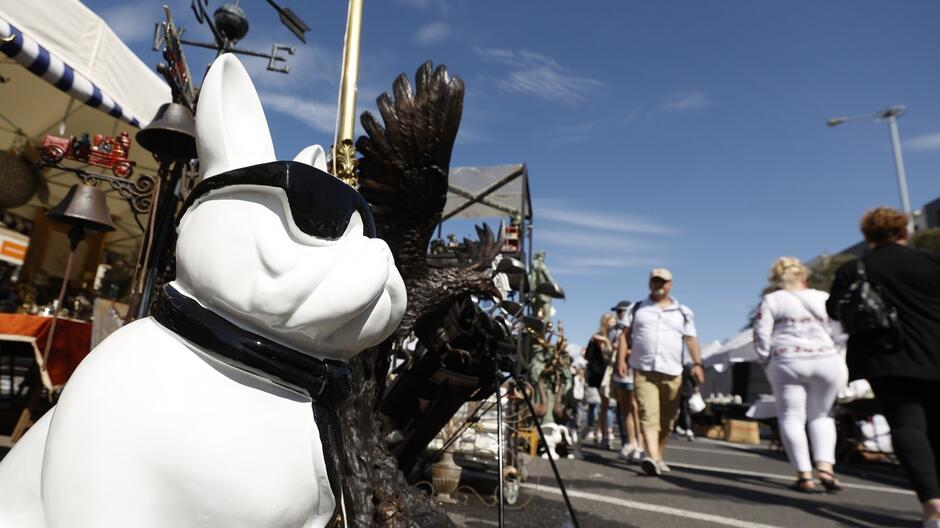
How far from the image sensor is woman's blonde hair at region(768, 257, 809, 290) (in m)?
A: 4.06

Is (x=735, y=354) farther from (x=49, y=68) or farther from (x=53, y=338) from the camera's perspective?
(x=49, y=68)

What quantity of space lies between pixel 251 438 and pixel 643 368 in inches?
166

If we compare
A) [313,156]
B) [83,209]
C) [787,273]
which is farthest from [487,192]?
[313,156]

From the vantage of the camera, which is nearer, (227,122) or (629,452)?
(227,122)

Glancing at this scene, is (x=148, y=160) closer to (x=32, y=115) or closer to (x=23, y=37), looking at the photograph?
(x=32, y=115)

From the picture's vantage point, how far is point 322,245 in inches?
32.1

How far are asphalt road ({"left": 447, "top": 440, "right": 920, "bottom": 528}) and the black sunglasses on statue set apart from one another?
2.37 m

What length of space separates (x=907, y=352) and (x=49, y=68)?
5.84 meters

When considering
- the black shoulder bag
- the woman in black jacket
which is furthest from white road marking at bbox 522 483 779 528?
the black shoulder bag

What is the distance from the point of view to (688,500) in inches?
140

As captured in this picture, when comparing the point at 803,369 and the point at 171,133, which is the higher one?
the point at 171,133

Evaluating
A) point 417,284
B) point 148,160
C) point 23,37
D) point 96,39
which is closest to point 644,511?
point 417,284

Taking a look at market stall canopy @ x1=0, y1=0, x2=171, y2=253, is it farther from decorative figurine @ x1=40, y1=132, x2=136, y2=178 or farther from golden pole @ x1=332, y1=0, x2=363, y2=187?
golden pole @ x1=332, y1=0, x2=363, y2=187

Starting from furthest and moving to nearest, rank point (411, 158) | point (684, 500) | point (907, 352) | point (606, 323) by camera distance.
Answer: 1. point (606, 323)
2. point (684, 500)
3. point (907, 352)
4. point (411, 158)
